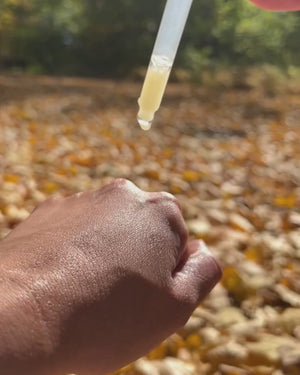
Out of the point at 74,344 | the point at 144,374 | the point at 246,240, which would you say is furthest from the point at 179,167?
the point at 74,344

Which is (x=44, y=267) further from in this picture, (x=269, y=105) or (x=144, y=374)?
(x=269, y=105)

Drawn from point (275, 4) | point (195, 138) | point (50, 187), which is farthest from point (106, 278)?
point (195, 138)

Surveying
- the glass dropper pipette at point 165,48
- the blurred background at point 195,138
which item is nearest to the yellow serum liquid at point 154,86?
the glass dropper pipette at point 165,48

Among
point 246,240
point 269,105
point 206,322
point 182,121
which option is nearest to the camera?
point 206,322

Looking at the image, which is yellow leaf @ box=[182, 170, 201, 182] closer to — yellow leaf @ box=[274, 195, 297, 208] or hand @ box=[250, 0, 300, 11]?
yellow leaf @ box=[274, 195, 297, 208]

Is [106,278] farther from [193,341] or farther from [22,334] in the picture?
Answer: [193,341]

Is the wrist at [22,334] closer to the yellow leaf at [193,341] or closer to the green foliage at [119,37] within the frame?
the yellow leaf at [193,341]
